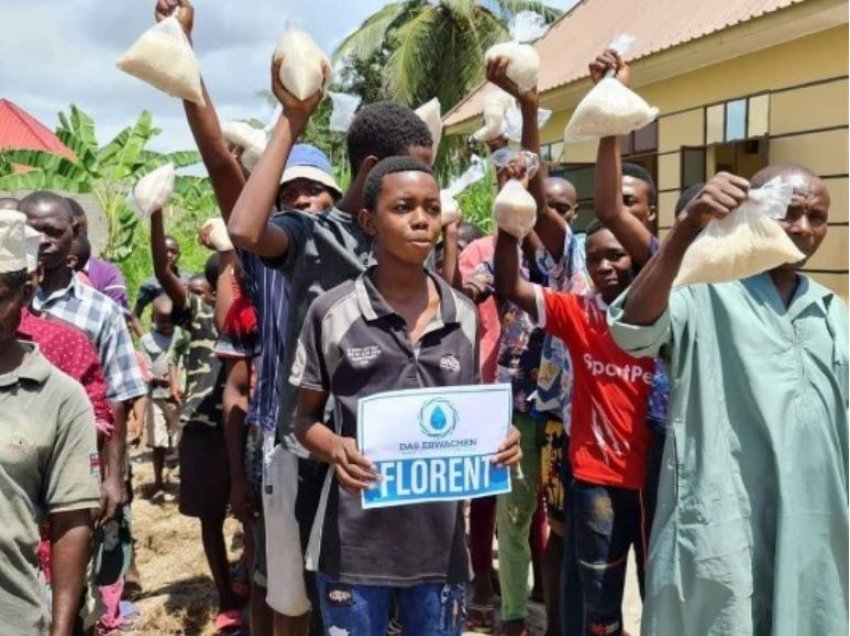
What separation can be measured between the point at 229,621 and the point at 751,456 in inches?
99.6

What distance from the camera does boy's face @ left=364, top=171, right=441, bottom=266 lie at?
2.01 metres

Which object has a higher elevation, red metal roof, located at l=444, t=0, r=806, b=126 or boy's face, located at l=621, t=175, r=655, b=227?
red metal roof, located at l=444, t=0, r=806, b=126

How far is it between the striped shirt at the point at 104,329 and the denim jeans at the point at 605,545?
1482 millimetres

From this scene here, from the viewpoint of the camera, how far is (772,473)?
2.03 meters

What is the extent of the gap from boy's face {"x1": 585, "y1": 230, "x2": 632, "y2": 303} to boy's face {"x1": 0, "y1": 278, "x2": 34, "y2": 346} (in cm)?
158

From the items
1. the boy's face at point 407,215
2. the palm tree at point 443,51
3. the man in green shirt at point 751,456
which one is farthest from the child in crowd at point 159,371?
the palm tree at point 443,51

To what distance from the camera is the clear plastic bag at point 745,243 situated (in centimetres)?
178

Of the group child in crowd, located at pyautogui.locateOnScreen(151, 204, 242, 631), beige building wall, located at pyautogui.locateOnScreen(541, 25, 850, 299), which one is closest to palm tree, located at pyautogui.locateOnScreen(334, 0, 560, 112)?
beige building wall, located at pyautogui.locateOnScreen(541, 25, 850, 299)

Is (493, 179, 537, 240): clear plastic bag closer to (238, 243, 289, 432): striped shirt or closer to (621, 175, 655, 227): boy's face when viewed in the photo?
(621, 175, 655, 227): boy's face

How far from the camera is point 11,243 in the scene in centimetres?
181

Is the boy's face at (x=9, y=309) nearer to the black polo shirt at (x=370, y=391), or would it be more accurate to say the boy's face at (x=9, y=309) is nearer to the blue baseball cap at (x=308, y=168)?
the black polo shirt at (x=370, y=391)

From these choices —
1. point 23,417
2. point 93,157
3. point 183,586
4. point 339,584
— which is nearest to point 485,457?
point 339,584

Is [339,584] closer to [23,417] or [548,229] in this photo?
[23,417]

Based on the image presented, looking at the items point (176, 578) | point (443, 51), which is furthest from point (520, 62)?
point (443, 51)
